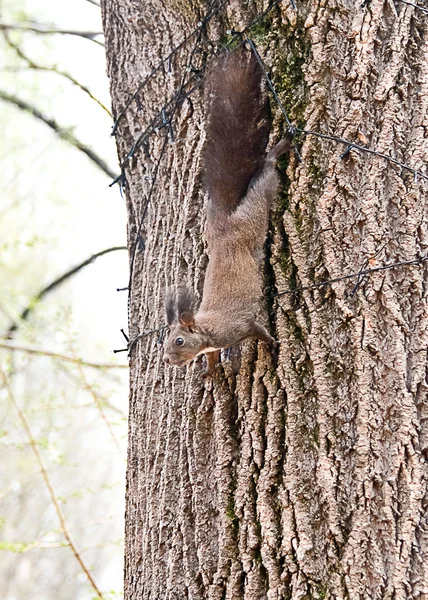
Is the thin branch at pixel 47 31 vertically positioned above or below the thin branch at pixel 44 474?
above

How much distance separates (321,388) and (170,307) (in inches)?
21.7

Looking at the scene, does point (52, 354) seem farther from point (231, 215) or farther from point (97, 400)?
point (231, 215)

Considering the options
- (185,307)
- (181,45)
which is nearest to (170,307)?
(185,307)

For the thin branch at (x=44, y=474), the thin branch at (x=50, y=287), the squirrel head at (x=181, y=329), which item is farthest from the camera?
the thin branch at (x=50, y=287)

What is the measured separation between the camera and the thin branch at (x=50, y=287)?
14.5 ft

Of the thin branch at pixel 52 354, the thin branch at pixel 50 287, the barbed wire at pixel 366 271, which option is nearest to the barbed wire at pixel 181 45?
the barbed wire at pixel 366 271

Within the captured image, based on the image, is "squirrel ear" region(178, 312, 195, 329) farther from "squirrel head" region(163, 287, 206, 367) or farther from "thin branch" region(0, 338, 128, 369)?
"thin branch" region(0, 338, 128, 369)

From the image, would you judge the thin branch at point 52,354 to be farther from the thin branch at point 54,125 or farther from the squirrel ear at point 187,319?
the squirrel ear at point 187,319

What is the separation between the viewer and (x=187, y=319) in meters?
1.91

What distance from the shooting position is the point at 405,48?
1.66 metres

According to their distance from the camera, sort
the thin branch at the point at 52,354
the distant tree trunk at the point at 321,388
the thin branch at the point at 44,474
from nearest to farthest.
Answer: the distant tree trunk at the point at 321,388, the thin branch at the point at 44,474, the thin branch at the point at 52,354

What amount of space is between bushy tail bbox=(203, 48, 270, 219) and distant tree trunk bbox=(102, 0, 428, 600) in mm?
63

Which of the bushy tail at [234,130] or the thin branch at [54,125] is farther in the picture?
the thin branch at [54,125]

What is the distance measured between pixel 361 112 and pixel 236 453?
3.02 feet
